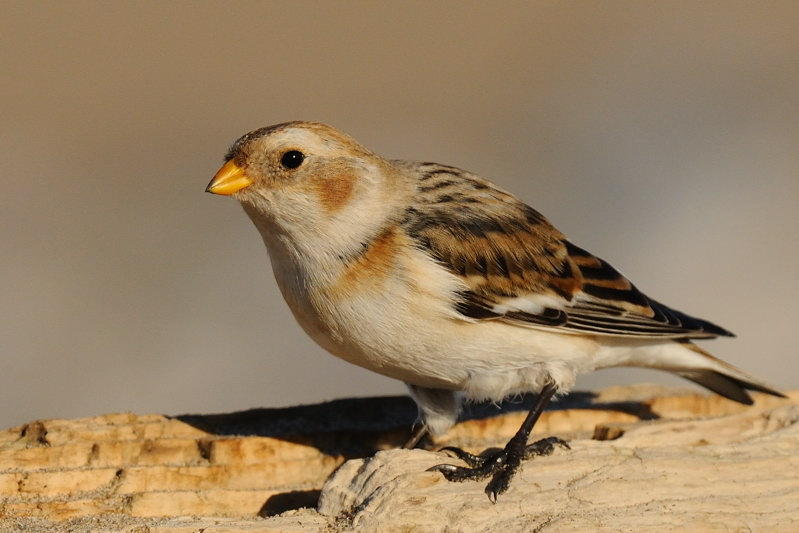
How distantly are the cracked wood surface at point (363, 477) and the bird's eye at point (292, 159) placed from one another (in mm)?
1165

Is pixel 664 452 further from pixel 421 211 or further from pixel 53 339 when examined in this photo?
pixel 53 339

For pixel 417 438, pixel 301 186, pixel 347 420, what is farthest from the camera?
pixel 347 420

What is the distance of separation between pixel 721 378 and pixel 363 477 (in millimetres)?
2271

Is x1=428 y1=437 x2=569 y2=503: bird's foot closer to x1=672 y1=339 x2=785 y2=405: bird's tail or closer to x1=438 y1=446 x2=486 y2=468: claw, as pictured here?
x1=438 y1=446 x2=486 y2=468: claw

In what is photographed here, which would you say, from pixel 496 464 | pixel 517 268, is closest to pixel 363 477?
pixel 496 464

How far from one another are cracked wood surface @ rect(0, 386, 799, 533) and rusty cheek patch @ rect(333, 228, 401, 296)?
71 centimetres

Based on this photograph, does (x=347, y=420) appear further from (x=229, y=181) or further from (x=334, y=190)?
(x=229, y=181)

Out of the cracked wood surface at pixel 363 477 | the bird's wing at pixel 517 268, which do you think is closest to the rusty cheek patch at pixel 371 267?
the bird's wing at pixel 517 268

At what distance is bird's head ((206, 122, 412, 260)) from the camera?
507 cm

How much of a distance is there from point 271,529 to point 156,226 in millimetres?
6822

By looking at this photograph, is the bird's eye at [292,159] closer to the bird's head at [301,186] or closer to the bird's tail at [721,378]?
the bird's head at [301,186]

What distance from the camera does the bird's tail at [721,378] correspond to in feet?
19.6

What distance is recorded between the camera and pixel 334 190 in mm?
5180

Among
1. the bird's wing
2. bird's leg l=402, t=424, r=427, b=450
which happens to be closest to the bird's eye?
the bird's wing
